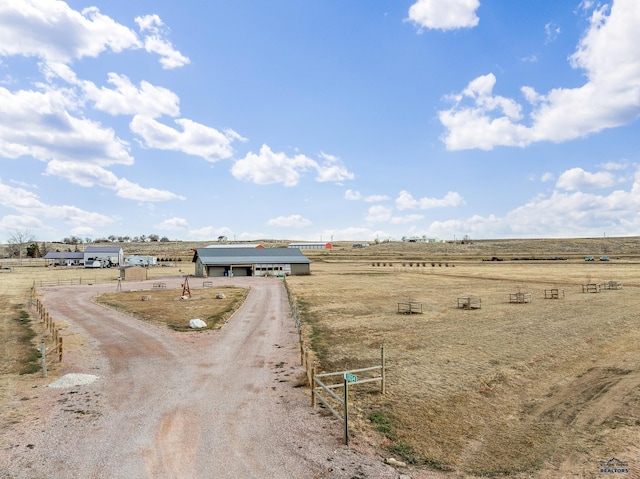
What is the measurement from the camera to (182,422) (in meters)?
13.1

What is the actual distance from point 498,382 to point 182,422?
12.5 meters

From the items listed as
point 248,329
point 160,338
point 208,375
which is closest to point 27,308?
point 160,338

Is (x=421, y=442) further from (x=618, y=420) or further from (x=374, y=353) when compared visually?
(x=374, y=353)

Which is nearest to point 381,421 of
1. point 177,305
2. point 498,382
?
point 498,382

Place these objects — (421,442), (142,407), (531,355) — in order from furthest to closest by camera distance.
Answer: (531,355)
(142,407)
(421,442)

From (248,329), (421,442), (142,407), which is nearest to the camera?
(421,442)

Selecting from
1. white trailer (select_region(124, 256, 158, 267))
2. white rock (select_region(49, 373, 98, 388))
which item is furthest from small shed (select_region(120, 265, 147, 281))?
white rock (select_region(49, 373, 98, 388))

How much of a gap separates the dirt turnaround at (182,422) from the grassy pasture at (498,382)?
6.70 feet

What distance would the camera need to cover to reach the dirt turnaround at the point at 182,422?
1050 centimetres

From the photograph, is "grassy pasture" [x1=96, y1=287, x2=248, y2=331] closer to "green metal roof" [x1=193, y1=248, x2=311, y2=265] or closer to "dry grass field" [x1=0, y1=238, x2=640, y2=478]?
"dry grass field" [x1=0, y1=238, x2=640, y2=478]

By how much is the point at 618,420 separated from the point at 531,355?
7667 millimetres

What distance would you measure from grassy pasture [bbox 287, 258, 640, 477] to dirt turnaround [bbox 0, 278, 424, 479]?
6.70ft

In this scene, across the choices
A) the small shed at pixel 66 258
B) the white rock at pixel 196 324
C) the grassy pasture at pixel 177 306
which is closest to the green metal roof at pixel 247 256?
the grassy pasture at pixel 177 306

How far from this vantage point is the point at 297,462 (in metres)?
10.7
